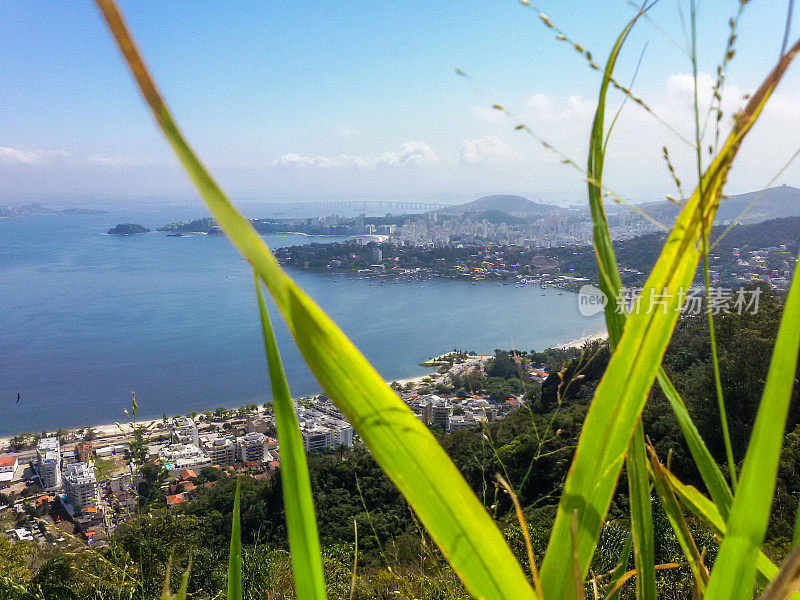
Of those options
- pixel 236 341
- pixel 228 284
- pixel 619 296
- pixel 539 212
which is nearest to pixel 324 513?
pixel 619 296

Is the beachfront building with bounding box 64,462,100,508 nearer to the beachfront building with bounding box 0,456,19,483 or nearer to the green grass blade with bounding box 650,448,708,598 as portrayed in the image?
the beachfront building with bounding box 0,456,19,483

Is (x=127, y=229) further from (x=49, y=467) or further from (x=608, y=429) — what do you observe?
(x=608, y=429)

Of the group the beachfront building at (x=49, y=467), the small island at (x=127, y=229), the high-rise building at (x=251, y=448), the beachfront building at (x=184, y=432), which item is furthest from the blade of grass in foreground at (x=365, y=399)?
the small island at (x=127, y=229)

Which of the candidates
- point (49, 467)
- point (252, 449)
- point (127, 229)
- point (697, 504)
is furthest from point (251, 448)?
point (127, 229)

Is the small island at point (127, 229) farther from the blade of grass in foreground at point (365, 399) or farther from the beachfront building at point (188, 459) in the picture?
the blade of grass in foreground at point (365, 399)

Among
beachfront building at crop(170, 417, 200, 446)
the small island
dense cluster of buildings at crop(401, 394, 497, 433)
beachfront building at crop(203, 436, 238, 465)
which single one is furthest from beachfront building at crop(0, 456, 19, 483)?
the small island

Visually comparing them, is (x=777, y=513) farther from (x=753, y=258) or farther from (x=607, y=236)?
(x=753, y=258)
